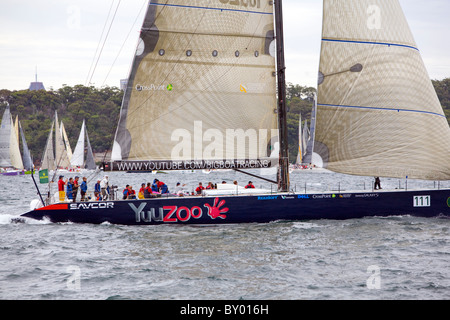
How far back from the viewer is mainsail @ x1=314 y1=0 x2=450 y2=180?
64.6 ft

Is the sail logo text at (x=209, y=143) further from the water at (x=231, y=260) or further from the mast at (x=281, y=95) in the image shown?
the water at (x=231, y=260)

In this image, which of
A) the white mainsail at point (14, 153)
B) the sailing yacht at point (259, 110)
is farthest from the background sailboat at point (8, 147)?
the sailing yacht at point (259, 110)

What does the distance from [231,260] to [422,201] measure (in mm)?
8250

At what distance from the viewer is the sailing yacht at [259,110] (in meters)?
19.4

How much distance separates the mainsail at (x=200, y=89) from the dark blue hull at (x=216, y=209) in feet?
5.22

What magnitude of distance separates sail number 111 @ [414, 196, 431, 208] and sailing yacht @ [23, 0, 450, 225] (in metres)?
0.03

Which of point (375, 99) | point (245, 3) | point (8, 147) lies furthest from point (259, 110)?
point (8, 147)

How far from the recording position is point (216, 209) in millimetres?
19031

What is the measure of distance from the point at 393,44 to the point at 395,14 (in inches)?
41.9

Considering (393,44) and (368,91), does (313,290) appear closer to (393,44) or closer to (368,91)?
(368,91)

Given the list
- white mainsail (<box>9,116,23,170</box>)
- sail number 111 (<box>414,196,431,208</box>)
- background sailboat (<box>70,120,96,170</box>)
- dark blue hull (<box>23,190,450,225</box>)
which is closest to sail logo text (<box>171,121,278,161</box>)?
dark blue hull (<box>23,190,450,225</box>)
